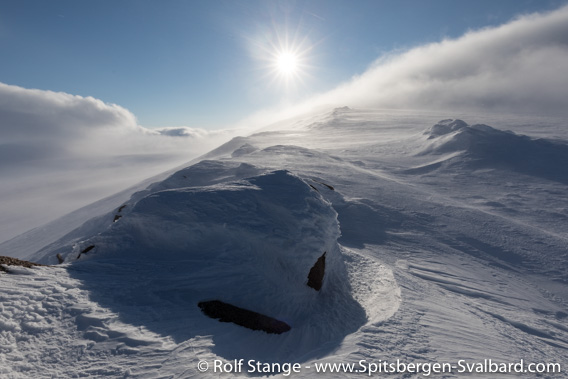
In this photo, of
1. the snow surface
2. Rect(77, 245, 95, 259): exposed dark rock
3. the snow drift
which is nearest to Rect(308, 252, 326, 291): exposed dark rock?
the snow surface

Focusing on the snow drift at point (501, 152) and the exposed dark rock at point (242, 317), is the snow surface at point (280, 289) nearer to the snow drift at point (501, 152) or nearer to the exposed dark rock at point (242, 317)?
the exposed dark rock at point (242, 317)

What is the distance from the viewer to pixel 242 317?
16.6ft

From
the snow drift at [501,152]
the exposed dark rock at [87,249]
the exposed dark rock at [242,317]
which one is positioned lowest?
the exposed dark rock at [242,317]

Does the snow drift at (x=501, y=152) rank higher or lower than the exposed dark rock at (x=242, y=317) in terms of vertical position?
higher

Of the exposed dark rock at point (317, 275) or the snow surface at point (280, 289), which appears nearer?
the snow surface at point (280, 289)

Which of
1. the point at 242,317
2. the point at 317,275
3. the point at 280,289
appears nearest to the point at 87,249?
the point at 242,317


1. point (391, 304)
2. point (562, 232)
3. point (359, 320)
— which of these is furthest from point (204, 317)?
point (562, 232)

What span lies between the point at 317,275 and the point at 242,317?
6.44 feet

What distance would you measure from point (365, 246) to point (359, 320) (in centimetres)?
470

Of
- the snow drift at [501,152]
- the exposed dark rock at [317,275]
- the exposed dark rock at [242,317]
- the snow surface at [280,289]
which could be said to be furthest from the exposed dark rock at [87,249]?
the snow drift at [501,152]

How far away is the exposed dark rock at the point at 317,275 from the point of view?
20.8ft

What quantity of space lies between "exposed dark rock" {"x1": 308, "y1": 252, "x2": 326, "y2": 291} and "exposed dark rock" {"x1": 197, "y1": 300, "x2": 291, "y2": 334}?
129 cm

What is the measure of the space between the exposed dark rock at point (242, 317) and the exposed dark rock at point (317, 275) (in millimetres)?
1287

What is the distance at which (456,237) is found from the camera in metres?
11.5
